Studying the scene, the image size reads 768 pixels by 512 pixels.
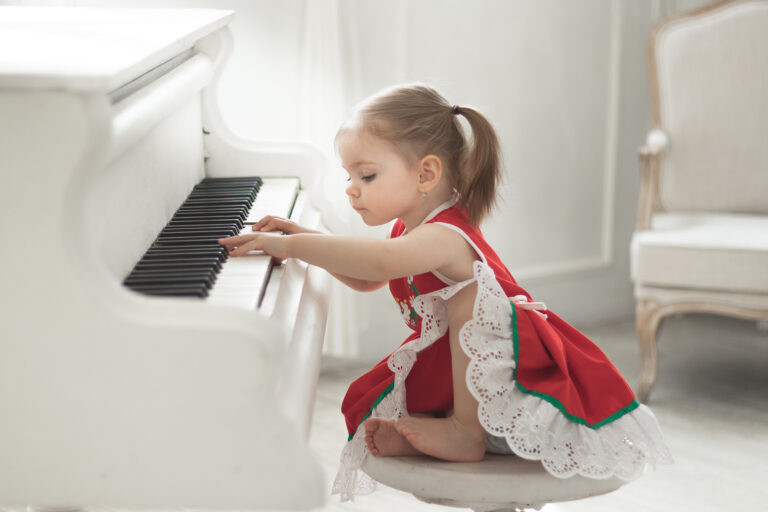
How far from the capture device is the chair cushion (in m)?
2.66

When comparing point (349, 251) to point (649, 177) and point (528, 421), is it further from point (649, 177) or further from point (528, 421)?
point (649, 177)

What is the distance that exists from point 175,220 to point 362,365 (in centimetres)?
185

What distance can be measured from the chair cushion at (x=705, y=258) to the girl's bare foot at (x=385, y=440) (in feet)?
5.58

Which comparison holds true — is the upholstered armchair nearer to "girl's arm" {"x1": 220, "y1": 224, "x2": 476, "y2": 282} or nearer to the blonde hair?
the blonde hair

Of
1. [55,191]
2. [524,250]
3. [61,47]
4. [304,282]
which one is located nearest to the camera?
[55,191]

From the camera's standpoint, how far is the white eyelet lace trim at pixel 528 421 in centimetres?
124

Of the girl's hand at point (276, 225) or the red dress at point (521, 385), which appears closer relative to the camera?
the red dress at point (521, 385)

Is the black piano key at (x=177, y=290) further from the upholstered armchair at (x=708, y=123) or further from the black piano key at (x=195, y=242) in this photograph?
the upholstered armchair at (x=708, y=123)

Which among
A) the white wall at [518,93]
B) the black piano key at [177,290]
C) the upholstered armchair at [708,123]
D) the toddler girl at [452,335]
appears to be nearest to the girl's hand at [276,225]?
the toddler girl at [452,335]

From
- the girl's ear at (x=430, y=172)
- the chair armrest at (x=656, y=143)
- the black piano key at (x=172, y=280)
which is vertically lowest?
the chair armrest at (x=656, y=143)

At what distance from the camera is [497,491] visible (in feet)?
3.98

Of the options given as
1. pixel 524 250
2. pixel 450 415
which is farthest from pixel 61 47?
pixel 524 250

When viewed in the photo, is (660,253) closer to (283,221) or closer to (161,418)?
(283,221)

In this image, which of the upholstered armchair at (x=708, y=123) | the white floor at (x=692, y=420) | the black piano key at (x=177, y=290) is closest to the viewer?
the black piano key at (x=177, y=290)
